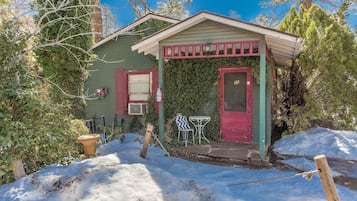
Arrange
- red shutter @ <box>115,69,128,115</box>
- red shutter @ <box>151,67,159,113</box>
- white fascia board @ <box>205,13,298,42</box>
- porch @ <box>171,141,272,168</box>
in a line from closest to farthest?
white fascia board @ <box>205,13,298,42</box> < porch @ <box>171,141,272,168</box> < red shutter @ <box>151,67,159,113</box> < red shutter @ <box>115,69,128,115</box>

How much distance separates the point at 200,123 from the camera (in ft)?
20.9

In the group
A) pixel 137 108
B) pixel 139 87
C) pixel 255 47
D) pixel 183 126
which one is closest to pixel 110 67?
pixel 139 87

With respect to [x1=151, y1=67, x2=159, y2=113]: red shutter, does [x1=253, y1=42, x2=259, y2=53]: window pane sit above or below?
above

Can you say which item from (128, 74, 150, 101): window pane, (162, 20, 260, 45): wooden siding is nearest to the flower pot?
(162, 20, 260, 45): wooden siding

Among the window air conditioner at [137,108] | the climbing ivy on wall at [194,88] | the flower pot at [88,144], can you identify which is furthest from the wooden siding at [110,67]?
the flower pot at [88,144]

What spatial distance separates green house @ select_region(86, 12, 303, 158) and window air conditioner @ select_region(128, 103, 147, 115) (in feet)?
0.11

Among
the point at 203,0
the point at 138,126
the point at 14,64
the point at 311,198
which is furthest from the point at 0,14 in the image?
the point at 203,0

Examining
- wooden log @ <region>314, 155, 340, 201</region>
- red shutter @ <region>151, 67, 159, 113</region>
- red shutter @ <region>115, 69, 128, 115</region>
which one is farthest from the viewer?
red shutter @ <region>115, 69, 128, 115</region>

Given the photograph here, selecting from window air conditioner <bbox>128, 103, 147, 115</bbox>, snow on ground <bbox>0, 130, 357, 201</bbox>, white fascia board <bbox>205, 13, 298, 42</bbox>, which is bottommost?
snow on ground <bbox>0, 130, 357, 201</bbox>

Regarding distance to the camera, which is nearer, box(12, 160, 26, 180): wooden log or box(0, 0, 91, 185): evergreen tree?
box(0, 0, 91, 185): evergreen tree

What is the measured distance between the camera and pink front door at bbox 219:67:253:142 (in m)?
6.27

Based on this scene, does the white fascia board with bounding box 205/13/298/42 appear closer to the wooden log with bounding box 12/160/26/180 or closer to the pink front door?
the pink front door

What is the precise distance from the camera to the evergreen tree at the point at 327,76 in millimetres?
6098

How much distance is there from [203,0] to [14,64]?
1340 centimetres
